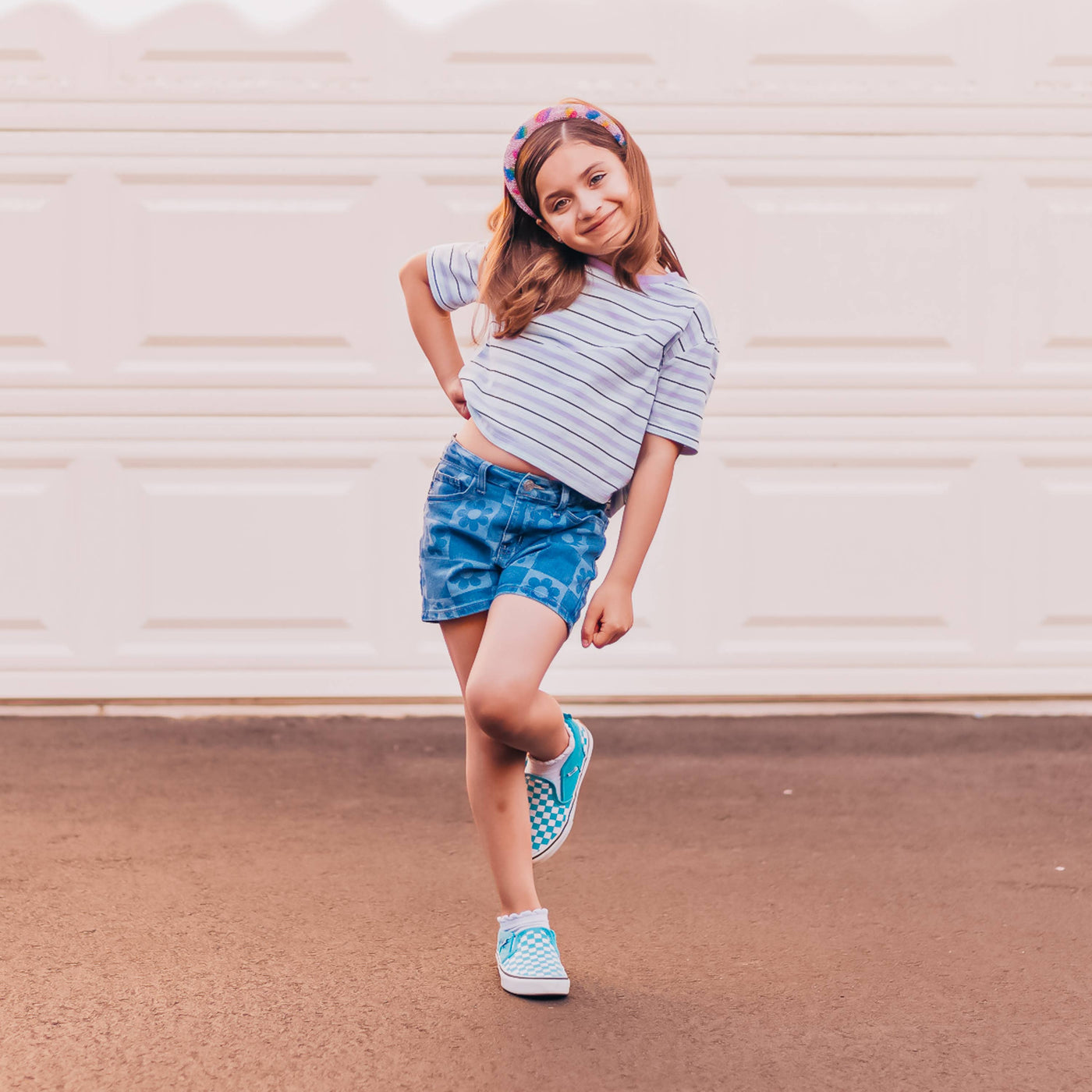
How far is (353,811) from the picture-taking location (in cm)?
277

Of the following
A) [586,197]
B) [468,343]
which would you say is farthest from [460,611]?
[468,343]

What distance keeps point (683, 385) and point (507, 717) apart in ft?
1.79

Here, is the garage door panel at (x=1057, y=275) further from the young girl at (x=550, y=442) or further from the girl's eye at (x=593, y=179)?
the girl's eye at (x=593, y=179)

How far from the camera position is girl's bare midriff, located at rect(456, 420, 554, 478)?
5.98ft

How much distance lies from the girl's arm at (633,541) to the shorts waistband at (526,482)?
70mm

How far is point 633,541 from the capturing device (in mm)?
1835

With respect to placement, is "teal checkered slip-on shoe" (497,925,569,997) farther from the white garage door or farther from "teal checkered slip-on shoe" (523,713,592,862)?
the white garage door

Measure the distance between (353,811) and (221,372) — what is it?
1.38m

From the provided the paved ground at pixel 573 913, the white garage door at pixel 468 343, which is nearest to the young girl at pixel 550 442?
the paved ground at pixel 573 913

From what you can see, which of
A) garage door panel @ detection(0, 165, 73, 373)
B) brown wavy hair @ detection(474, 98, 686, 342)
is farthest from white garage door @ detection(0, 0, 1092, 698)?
brown wavy hair @ detection(474, 98, 686, 342)

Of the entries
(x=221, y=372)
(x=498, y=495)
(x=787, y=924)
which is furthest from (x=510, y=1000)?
(x=221, y=372)

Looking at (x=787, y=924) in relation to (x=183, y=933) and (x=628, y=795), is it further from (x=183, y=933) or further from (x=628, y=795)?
(x=183, y=933)

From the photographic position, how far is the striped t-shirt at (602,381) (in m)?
1.81

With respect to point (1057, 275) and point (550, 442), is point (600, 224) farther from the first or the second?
point (1057, 275)
